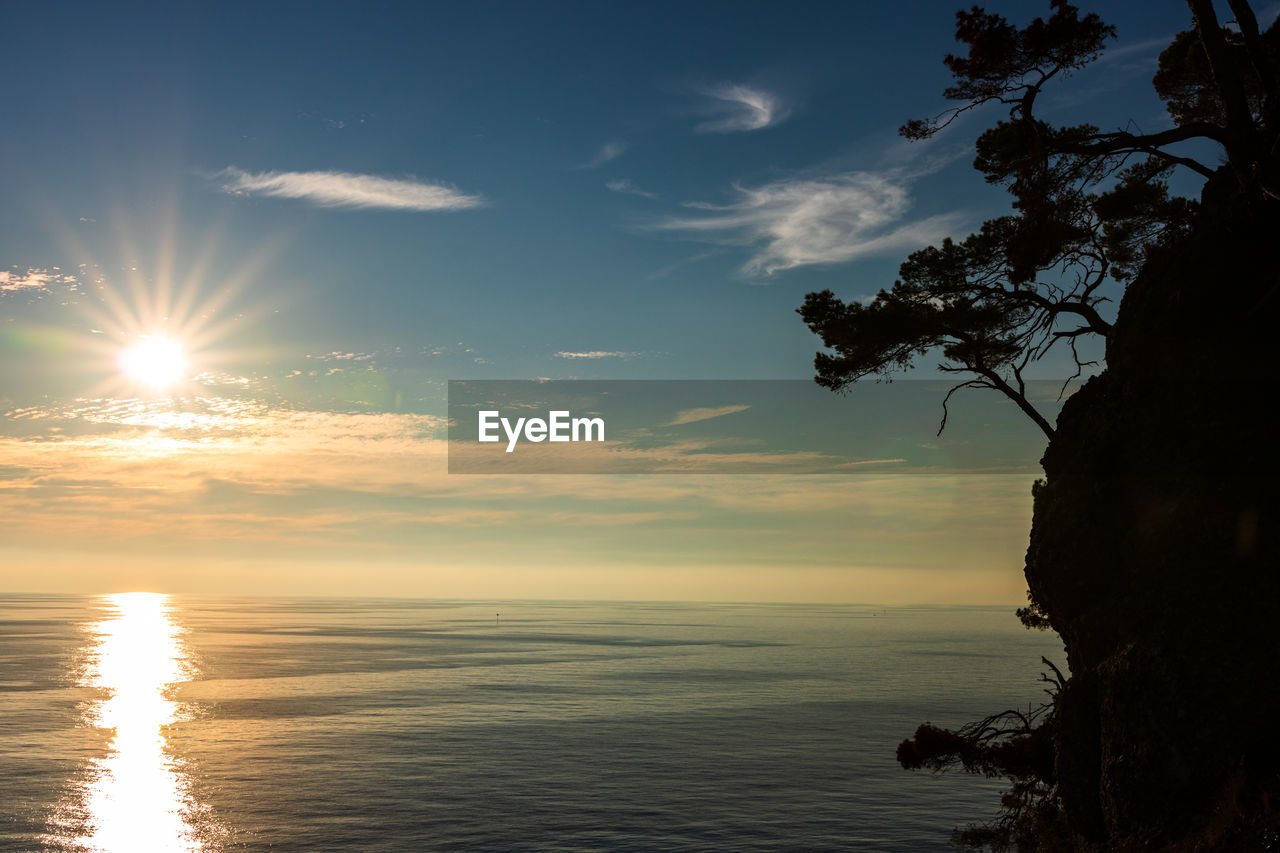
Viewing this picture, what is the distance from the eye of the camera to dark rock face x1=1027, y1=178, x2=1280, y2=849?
655 inches

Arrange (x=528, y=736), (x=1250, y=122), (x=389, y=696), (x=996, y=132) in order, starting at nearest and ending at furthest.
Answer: (x=1250, y=122) → (x=996, y=132) → (x=528, y=736) → (x=389, y=696)

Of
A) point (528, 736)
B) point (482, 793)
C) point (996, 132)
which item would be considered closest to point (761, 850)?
point (482, 793)

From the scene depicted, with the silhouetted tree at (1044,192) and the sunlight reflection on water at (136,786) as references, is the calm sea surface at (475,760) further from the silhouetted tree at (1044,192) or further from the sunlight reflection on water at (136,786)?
the silhouetted tree at (1044,192)

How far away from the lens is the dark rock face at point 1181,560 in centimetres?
1664

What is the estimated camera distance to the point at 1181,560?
1838 cm

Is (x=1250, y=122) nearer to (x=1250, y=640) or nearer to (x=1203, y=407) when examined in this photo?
(x=1203, y=407)

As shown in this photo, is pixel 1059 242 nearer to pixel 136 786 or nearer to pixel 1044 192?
pixel 1044 192

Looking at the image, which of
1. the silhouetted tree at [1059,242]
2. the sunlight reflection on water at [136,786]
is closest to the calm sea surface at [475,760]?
the sunlight reflection on water at [136,786]

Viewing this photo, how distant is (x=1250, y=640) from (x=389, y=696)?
92.4 meters

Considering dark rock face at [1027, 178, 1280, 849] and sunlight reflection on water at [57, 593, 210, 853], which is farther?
sunlight reflection on water at [57, 593, 210, 853]

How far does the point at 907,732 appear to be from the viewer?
69750 mm

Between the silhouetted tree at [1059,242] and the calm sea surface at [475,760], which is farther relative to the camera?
the calm sea surface at [475,760]

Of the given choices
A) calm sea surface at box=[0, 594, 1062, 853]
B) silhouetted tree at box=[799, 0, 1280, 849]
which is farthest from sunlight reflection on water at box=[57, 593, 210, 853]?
silhouetted tree at box=[799, 0, 1280, 849]

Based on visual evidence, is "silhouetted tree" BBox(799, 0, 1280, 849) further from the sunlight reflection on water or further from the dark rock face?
the sunlight reflection on water
